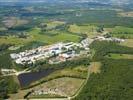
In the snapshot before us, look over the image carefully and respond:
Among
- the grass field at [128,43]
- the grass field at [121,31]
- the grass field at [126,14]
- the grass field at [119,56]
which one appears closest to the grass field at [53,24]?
the grass field at [121,31]

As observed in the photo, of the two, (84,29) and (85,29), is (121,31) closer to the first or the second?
(85,29)

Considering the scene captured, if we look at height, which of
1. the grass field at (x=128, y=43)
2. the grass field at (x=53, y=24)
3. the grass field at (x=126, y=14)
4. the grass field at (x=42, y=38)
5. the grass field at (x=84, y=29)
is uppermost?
the grass field at (x=128, y=43)

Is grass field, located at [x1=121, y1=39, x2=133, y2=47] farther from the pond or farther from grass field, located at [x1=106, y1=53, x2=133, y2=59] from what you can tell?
the pond

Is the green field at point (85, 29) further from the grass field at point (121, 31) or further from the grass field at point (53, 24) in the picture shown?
the grass field at point (53, 24)

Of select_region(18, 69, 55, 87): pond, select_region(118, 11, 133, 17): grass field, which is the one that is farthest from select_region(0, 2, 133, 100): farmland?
select_region(118, 11, 133, 17): grass field

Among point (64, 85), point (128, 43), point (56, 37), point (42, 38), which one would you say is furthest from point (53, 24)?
point (64, 85)

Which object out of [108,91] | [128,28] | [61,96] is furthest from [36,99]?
[128,28]

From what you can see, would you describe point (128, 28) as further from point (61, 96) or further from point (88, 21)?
point (61, 96)

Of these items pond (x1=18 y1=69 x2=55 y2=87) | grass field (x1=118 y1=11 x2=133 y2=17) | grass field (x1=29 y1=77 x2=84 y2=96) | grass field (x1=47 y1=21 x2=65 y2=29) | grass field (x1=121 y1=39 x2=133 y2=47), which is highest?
grass field (x1=29 y1=77 x2=84 y2=96)
